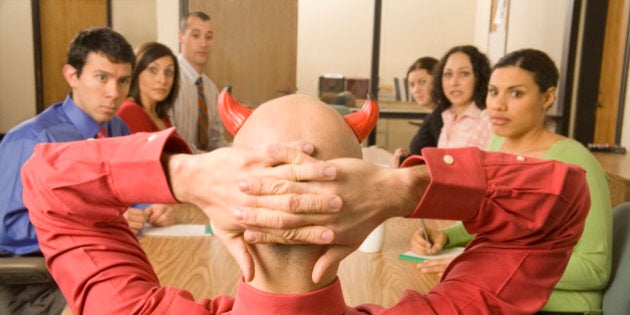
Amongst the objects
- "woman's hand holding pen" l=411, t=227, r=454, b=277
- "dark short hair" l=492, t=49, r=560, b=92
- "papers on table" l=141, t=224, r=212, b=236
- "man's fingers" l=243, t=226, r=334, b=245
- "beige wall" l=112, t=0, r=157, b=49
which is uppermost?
"beige wall" l=112, t=0, r=157, b=49

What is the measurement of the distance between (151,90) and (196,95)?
70cm

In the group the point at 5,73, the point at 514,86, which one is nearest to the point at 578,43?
the point at 514,86

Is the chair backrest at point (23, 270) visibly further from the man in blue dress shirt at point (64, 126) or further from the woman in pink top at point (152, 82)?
the woman in pink top at point (152, 82)

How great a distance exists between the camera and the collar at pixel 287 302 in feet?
2.58

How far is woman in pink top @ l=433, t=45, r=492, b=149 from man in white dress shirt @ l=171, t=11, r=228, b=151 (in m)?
1.55

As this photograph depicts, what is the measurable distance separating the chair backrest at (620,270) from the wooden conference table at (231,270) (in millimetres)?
484

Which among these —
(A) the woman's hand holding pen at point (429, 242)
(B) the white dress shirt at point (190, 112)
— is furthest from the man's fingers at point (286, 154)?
(B) the white dress shirt at point (190, 112)

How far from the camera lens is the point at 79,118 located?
224cm

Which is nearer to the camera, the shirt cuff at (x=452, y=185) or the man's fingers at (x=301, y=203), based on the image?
the man's fingers at (x=301, y=203)

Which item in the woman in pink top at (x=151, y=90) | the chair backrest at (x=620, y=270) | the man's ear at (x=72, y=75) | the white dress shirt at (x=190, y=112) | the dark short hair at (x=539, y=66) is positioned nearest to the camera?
the chair backrest at (x=620, y=270)

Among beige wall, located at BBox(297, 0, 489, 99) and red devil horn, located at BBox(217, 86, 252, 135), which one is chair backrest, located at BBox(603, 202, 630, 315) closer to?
red devil horn, located at BBox(217, 86, 252, 135)

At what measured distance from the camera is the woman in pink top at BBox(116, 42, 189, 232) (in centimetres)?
307

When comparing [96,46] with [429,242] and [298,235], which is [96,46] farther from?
[298,235]

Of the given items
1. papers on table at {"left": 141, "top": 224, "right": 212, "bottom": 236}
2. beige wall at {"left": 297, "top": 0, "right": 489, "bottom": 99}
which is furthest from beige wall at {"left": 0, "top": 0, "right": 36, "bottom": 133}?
papers on table at {"left": 141, "top": 224, "right": 212, "bottom": 236}
